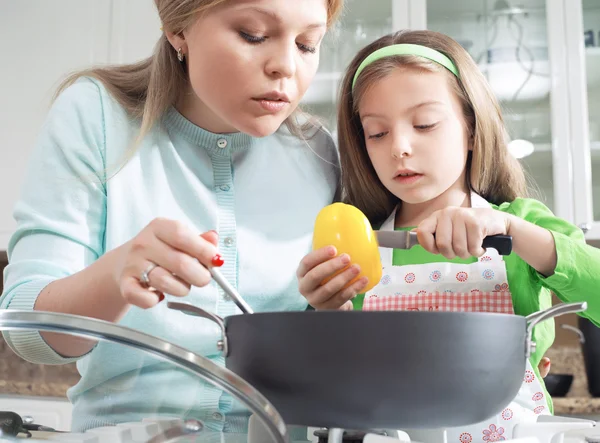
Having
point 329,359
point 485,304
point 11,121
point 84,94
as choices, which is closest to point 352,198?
point 485,304

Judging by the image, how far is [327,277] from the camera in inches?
32.4

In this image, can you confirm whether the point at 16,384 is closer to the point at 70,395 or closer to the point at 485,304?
the point at 70,395

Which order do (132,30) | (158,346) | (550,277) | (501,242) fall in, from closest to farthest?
(158,346), (501,242), (550,277), (132,30)

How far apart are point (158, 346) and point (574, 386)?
7.02ft

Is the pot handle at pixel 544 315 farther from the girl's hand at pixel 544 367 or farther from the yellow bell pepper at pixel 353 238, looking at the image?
the girl's hand at pixel 544 367

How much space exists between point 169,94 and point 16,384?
26.7 inches

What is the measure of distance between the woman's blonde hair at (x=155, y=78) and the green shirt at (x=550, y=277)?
430 mm

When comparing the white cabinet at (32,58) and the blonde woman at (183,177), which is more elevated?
the white cabinet at (32,58)

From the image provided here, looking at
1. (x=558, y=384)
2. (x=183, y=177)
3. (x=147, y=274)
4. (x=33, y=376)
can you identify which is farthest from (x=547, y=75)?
Result: (x=33, y=376)

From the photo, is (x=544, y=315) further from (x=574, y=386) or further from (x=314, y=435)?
(x=574, y=386)

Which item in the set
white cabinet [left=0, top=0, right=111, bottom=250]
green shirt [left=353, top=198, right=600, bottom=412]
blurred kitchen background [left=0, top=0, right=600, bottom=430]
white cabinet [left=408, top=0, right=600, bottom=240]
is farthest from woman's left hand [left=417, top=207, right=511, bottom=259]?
white cabinet [left=0, top=0, right=111, bottom=250]

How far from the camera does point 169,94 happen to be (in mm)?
1057

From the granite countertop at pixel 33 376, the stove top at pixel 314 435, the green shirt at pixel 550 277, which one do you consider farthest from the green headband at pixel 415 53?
the granite countertop at pixel 33 376

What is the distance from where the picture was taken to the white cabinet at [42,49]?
7.98ft
